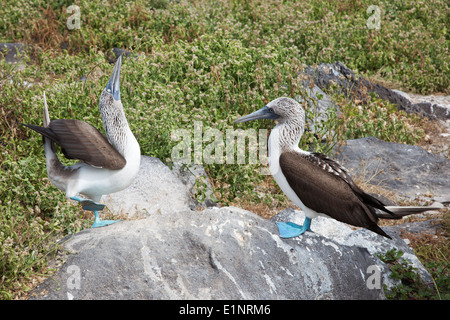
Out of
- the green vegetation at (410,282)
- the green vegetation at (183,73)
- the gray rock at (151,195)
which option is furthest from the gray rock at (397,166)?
the gray rock at (151,195)

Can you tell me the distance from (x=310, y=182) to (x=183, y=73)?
3.98m

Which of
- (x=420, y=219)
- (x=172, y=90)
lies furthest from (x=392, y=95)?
(x=172, y=90)

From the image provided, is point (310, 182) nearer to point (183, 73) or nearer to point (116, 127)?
point (116, 127)

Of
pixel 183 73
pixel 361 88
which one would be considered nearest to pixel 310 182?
pixel 183 73

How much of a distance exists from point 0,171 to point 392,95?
6.62m

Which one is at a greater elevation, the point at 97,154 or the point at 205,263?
the point at 97,154

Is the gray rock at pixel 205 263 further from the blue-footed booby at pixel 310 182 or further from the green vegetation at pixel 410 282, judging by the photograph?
the green vegetation at pixel 410 282

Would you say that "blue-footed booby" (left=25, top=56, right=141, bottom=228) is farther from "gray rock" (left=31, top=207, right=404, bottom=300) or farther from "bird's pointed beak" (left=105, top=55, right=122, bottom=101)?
"gray rock" (left=31, top=207, right=404, bottom=300)

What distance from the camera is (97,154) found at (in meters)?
4.65

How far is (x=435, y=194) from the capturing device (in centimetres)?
761

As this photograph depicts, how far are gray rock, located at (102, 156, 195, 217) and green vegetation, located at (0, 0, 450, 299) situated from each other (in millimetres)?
251

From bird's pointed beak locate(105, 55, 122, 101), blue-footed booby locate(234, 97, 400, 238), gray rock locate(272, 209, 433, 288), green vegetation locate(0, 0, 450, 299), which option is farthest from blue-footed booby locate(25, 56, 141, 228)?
gray rock locate(272, 209, 433, 288)

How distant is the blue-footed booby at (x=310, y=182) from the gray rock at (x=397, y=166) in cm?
283

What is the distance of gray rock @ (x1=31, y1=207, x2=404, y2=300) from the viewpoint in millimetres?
4340
